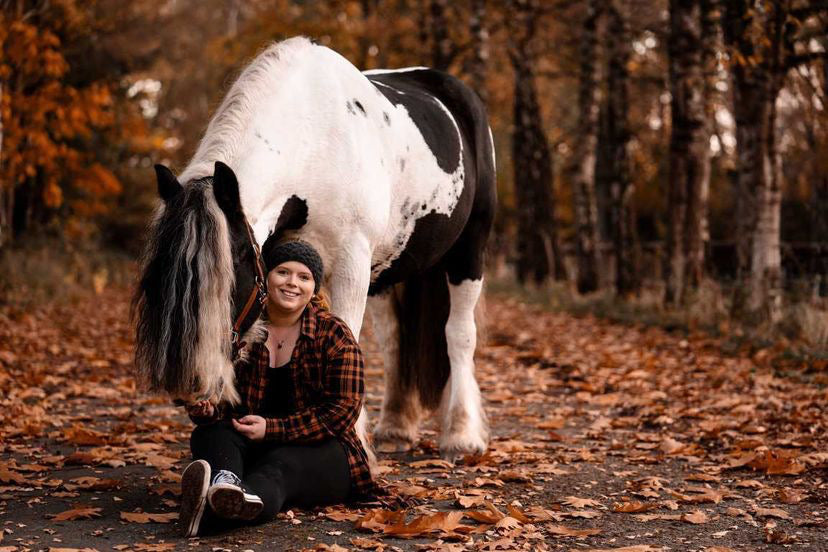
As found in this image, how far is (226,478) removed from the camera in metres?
3.64

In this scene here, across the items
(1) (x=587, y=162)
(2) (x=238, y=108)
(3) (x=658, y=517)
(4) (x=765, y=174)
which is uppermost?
(1) (x=587, y=162)

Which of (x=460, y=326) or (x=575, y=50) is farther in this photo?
(x=575, y=50)

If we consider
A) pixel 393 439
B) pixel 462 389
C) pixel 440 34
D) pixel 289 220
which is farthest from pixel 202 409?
pixel 440 34

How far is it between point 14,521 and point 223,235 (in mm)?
1452

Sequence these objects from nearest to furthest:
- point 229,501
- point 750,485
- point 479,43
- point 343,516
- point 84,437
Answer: point 229,501 < point 343,516 < point 750,485 < point 84,437 < point 479,43

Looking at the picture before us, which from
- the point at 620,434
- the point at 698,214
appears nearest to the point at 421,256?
the point at 620,434

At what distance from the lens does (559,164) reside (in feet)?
120

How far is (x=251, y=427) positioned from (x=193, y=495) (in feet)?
1.46

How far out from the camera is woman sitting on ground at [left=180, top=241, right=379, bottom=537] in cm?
395

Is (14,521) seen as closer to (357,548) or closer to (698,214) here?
(357,548)

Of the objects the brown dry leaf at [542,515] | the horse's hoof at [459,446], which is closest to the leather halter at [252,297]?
the brown dry leaf at [542,515]

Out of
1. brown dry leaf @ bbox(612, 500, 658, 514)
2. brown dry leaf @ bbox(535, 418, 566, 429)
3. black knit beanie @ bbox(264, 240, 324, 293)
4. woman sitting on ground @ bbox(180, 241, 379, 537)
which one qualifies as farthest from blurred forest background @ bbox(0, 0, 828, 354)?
brown dry leaf @ bbox(535, 418, 566, 429)

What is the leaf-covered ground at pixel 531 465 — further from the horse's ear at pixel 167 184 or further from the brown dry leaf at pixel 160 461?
the horse's ear at pixel 167 184

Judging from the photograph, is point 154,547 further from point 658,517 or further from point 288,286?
point 658,517
